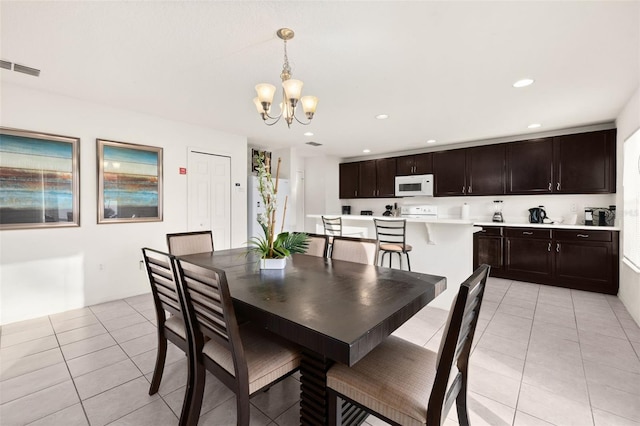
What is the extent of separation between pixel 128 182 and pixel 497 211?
5.89 meters

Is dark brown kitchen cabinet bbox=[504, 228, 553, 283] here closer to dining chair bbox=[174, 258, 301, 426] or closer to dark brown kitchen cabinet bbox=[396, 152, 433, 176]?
dark brown kitchen cabinet bbox=[396, 152, 433, 176]

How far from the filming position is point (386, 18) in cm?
180

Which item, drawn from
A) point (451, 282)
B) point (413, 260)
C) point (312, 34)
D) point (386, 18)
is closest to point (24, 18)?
point (312, 34)

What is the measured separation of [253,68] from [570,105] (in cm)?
366

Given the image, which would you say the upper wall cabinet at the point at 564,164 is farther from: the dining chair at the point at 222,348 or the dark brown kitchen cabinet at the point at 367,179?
the dining chair at the point at 222,348

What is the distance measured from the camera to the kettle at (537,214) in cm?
456

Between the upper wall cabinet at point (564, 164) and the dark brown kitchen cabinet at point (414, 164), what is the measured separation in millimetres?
1346

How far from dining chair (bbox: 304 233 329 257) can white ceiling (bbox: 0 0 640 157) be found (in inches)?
59.1

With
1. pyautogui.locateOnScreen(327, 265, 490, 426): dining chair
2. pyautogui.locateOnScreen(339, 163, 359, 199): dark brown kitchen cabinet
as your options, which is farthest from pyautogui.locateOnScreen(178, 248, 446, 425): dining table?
pyautogui.locateOnScreen(339, 163, 359, 199): dark brown kitchen cabinet

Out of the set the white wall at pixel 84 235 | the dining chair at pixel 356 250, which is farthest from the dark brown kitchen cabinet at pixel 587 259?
the white wall at pixel 84 235

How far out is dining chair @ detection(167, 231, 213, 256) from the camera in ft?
8.50

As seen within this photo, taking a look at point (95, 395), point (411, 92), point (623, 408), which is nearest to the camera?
point (623, 408)

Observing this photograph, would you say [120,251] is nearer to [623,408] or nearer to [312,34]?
[312,34]

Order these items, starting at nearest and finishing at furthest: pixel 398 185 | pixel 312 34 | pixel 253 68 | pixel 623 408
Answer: pixel 623 408, pixel 312 34, pixel 253 68, pixel 398 185
